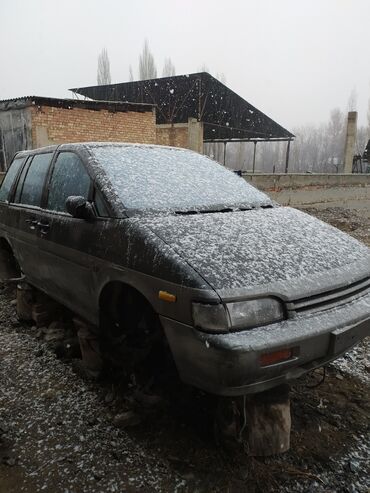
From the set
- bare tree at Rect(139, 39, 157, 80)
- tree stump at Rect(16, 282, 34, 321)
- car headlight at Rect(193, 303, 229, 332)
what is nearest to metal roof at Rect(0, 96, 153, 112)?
tree stump at Rect(16, 282, 34, 321)

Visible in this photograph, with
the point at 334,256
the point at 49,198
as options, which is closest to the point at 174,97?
the point at 49,198

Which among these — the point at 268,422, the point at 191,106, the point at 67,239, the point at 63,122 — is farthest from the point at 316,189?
the point at 268,422

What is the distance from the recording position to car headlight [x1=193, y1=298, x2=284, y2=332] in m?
1.87

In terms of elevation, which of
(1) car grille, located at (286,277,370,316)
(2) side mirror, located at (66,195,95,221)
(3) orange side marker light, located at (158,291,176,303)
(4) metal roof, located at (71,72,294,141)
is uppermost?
(4) metal roof, located at (71,72,294,141)

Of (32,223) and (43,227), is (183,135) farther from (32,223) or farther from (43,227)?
(43,227)

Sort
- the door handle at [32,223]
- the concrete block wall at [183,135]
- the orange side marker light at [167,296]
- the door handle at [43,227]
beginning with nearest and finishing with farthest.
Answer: the orange side marker light at [167,296] < the door handle at [43,227] < the door handle at [32,223] < the concrete block wall at [183,135]

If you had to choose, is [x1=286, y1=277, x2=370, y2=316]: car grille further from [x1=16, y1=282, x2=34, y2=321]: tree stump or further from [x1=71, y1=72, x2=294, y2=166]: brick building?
[x1=71, y1=72, x2=294, y2=166]: brick building

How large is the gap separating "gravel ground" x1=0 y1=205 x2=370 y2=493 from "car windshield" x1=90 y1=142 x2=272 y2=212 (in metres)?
1.27

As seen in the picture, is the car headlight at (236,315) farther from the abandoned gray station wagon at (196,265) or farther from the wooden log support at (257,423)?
the wooden log support at (257,423)

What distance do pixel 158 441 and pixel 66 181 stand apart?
205cm

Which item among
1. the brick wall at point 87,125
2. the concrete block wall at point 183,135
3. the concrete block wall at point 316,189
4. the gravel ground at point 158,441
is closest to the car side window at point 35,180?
Answer: the gravel ground at point 158,441

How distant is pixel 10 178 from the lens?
14.8ft

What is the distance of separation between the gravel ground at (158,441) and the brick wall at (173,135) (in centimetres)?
1421

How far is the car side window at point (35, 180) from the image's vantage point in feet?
12.0
